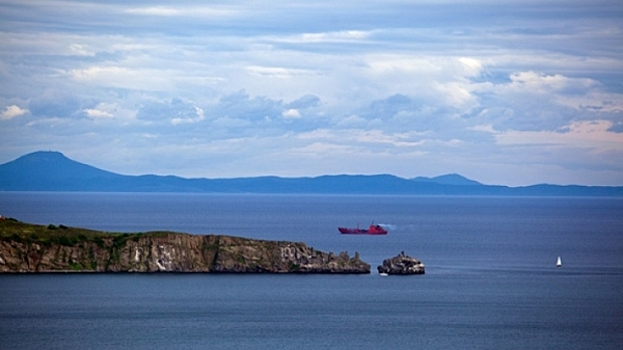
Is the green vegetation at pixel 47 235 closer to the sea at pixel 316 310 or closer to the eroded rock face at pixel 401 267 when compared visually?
the sea at pixel 316 310

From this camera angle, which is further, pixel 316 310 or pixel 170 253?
pixel 170 253

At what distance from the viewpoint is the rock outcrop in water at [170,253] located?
15412 cm

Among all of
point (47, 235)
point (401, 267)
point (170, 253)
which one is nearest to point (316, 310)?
point (401, 267)

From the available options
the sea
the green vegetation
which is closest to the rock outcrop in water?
the green vegetation

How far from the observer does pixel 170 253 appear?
157 meters

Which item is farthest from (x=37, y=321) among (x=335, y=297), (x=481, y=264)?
(x=481, y=264)

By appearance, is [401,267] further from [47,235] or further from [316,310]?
[47,235]

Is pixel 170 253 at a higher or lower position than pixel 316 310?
higher

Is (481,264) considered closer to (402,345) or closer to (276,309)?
(276,309)

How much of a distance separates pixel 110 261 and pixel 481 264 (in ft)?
185

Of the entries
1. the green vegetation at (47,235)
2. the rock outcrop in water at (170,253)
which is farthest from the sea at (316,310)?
the green vegetation at (47,235)

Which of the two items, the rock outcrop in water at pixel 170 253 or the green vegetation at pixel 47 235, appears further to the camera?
the rock outcrop in water at pixel 170 253

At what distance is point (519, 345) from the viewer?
106m

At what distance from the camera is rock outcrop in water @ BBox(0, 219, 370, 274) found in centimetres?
15412
